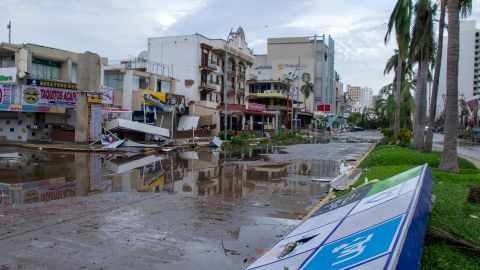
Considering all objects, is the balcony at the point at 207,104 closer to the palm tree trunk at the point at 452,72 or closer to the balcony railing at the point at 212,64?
the balcony railing at the point at 212,64

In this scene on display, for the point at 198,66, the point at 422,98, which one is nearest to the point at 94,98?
the point at 198,66

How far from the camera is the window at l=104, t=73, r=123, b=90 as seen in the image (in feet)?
147

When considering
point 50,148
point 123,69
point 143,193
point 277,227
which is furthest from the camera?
point 123,69

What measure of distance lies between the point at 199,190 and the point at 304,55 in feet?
376

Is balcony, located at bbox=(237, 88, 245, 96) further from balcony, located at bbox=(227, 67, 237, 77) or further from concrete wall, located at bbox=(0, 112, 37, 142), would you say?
concrete wall, located at bbox=(0, 112, 37, 142)

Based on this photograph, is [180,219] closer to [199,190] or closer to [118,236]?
[118,236]

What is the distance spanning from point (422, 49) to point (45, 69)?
29.9 m

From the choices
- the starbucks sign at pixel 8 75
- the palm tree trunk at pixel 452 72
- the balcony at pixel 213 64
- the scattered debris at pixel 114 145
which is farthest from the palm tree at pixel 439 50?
the balcony at pixel 213 64

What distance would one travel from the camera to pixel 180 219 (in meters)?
10.1

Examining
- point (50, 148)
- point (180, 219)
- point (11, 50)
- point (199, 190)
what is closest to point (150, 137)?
point (50, 148)

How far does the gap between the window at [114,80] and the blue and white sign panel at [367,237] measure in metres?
40.2

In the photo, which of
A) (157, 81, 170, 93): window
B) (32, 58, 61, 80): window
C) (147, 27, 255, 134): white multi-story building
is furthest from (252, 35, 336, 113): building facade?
(32, 58, 61, 80): window

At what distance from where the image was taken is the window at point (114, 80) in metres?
44.7

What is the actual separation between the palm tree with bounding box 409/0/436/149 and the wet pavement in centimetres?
942
